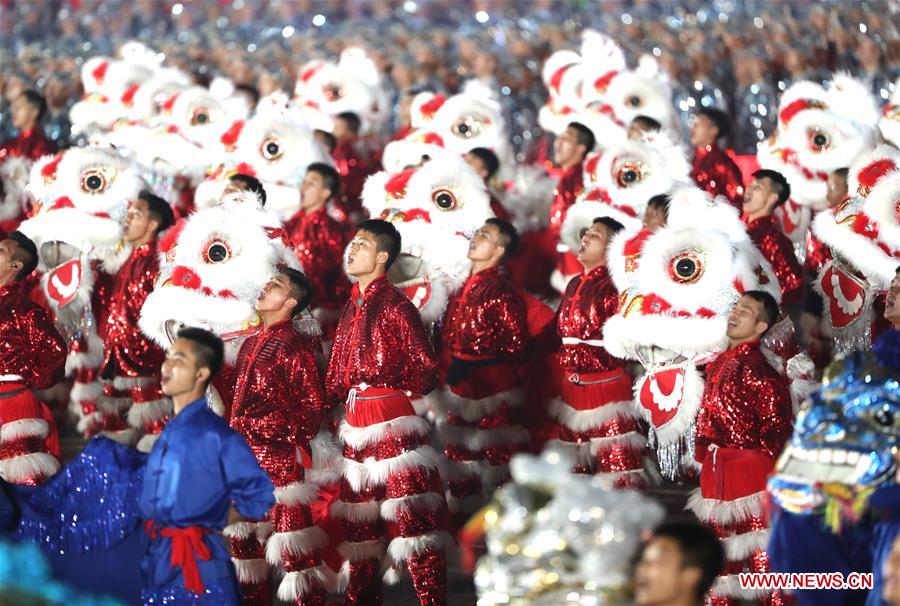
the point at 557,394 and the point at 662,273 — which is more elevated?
the point at 662,273

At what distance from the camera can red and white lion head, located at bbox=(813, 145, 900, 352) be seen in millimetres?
6449

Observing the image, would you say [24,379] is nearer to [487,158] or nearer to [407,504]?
[407,504]

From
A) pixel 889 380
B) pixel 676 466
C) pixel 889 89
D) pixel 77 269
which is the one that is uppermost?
pixel 889 89

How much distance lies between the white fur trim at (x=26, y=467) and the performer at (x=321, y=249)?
2.09 m

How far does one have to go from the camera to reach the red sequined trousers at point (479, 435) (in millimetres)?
6910

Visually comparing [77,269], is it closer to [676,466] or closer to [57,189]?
[57,189]

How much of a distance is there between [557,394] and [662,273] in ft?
5.57

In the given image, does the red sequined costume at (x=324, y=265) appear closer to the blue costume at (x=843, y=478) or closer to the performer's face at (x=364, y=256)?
the performer's face at (x=364, y=256)

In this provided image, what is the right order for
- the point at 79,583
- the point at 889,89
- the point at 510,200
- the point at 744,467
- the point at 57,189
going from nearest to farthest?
the point at 79,583
the point at 744,467
the point at 57,189
the point at 510,200
the point at 889,89

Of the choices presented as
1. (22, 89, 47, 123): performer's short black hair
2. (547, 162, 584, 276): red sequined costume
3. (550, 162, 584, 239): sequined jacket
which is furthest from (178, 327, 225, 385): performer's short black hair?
(22, 89, 47, 123): performer's short black hair

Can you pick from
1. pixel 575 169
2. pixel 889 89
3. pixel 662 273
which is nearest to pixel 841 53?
pixel 889 89

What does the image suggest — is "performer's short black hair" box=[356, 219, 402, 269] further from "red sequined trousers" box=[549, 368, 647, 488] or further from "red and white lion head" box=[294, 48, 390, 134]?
"red and white lion head" box=[294, 48, 390, 134]

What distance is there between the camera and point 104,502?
15.3ft

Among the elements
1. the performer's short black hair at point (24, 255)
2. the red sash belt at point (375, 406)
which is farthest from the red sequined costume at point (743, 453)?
the performer's short black hair at point (24, 255)
